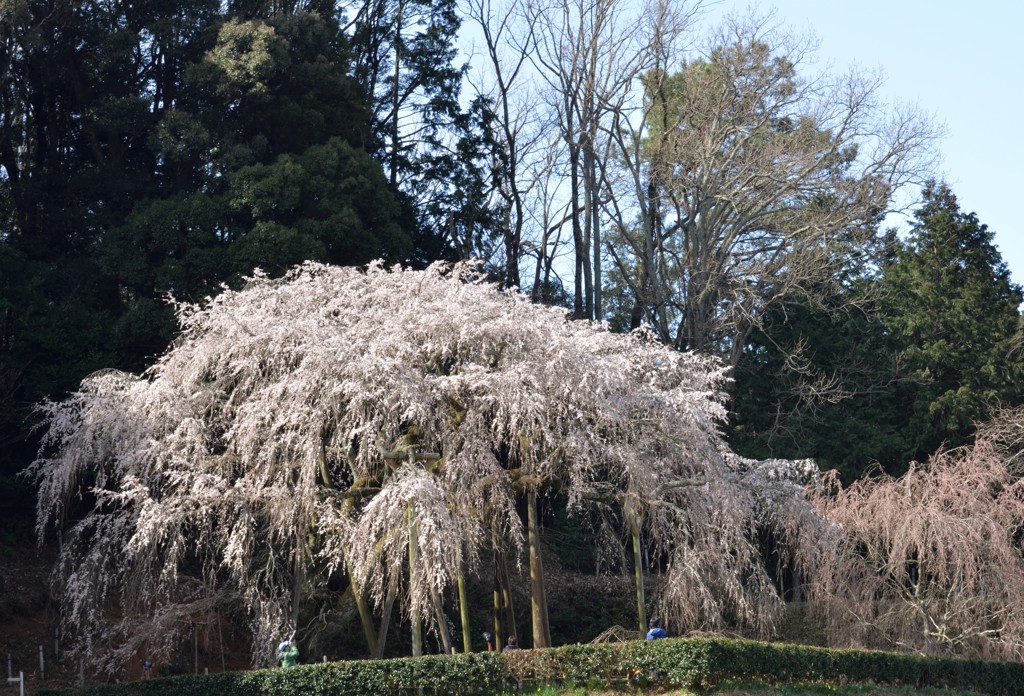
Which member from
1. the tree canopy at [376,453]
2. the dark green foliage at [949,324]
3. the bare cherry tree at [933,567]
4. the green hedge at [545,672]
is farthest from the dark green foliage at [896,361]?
the green hedge at [545,672]

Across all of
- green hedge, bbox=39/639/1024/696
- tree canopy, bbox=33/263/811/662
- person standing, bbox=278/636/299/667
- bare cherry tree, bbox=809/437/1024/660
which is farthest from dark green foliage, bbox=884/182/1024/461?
person standing, bbox=278/636/299/667

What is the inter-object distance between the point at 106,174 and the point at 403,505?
13495 mm

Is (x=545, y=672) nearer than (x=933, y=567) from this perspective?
Yes

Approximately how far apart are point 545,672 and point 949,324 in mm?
19974

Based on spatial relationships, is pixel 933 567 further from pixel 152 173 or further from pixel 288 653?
pixel 152 173

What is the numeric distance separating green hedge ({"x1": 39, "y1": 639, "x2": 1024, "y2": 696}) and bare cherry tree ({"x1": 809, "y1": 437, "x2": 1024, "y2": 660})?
3395mm

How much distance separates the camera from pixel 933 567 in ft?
65.6

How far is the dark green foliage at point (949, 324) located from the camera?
2900cm

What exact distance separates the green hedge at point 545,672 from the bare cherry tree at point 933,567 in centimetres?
339

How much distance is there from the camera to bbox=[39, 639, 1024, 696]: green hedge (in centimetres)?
1353

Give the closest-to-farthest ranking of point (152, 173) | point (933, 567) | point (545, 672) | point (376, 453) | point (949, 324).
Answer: point (545, 672) → point (376, 453) → point (933, 567) → point (152, 173) → point (949, 324)

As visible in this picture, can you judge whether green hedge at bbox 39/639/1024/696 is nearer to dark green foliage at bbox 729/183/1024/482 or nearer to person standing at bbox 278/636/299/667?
person standing at bbox 278/636/299/667

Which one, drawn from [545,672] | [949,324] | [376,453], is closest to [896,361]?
[949,324]

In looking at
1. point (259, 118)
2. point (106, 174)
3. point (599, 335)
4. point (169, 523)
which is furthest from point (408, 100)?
point (169, 523)
